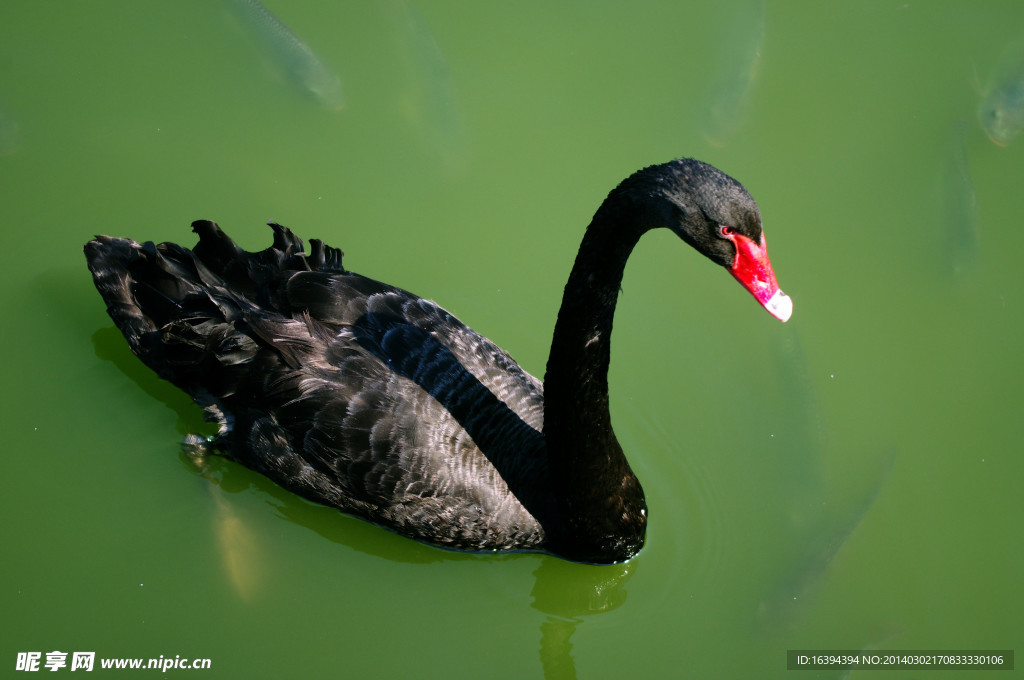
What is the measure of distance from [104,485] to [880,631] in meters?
4.02

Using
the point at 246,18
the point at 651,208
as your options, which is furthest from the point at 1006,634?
the point at 246,18

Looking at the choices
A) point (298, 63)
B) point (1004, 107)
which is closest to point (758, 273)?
point (298, 63)

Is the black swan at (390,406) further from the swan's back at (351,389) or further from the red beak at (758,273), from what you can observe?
the red beak at (758,273)

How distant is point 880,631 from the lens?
4.90 metres

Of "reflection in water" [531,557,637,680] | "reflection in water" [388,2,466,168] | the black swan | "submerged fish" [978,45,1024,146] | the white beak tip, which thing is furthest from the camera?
"submerged fish" [978,45,1024,146]

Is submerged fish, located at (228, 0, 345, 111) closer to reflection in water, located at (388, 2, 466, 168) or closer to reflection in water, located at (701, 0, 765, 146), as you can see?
reflection in water, located at (388, 2, 466, 168)

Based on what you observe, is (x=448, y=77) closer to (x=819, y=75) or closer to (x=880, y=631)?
(x=819, y=75)

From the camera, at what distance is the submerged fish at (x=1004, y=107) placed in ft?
23.1

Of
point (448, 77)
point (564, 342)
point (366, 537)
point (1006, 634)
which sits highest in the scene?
point (448, 77)

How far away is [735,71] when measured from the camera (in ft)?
23.7

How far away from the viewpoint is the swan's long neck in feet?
13.3

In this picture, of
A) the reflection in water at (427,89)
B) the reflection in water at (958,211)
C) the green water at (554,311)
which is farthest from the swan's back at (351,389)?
the reflection in water at (958,211)

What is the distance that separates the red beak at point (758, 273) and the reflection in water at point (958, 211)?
3022mm

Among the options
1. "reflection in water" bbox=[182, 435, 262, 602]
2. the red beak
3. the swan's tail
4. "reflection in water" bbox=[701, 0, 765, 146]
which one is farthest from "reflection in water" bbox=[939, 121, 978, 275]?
"reflection in water" bbox=[182, 435, 262, 602]
